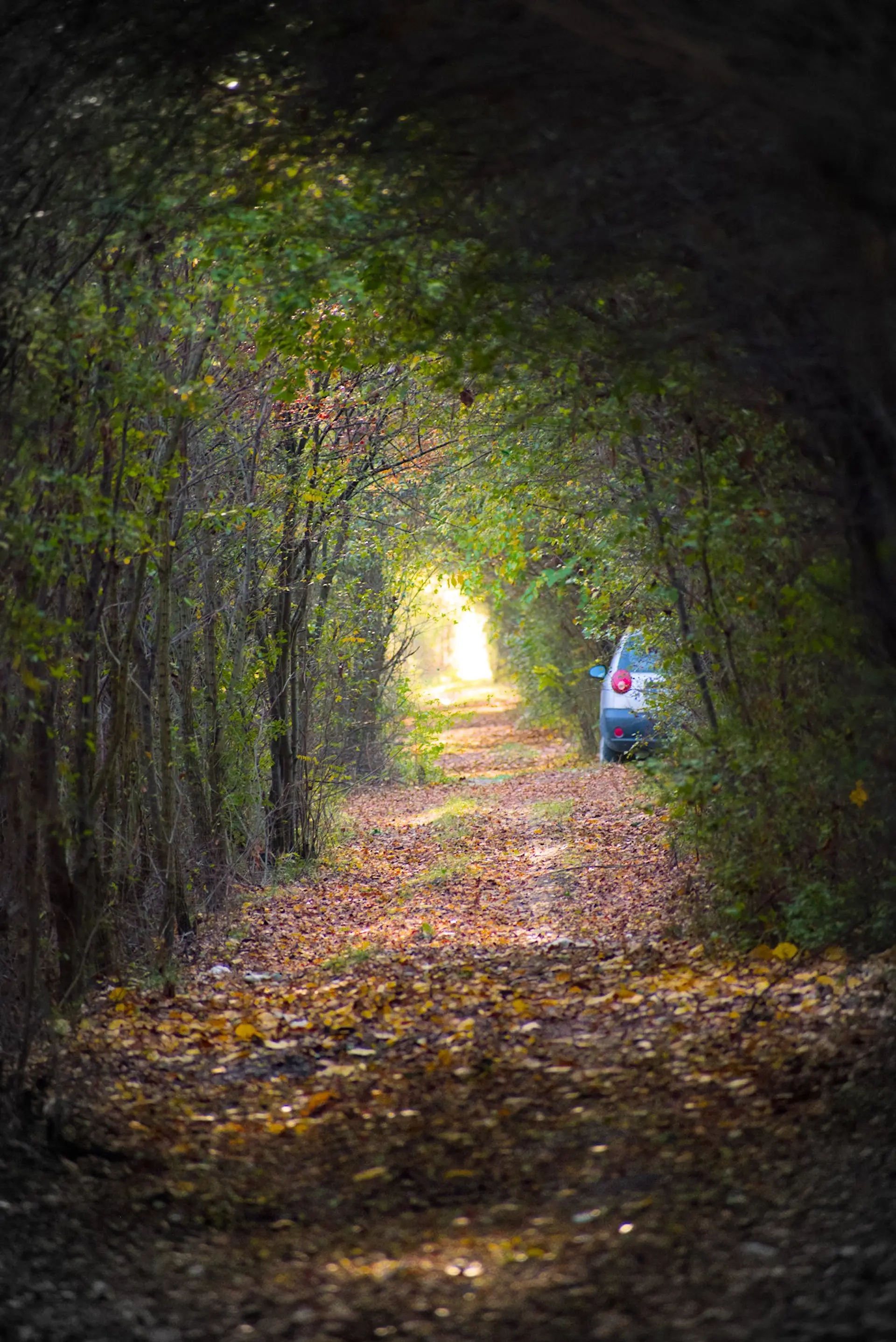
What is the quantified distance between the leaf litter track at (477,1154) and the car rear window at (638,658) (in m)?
1.91

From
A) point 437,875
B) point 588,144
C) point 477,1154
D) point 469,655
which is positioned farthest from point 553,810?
point 469,655

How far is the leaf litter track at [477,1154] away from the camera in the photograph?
3355 millimetres

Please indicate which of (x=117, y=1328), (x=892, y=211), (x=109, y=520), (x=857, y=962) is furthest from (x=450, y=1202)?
(x=892, y=211)

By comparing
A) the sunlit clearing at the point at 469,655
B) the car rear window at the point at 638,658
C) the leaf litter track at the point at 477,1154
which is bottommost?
the leaf litter track at the point at 477,1154

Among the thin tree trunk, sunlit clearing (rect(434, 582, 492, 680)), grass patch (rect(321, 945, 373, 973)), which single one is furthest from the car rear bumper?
sunlit clearing (rect(434, 582, 492, 680))

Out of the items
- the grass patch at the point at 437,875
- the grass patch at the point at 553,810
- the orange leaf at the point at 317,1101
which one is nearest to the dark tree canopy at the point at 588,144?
the orange leaf at the point at 317,1101

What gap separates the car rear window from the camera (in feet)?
29.7

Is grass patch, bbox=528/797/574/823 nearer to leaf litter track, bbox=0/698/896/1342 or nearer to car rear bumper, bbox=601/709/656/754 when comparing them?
car rear bumper, bbox=601/709/656/754

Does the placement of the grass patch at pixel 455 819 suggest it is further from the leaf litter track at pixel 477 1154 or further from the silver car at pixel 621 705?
the leaf litter track at pixel 477 1154

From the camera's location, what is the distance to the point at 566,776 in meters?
18.3

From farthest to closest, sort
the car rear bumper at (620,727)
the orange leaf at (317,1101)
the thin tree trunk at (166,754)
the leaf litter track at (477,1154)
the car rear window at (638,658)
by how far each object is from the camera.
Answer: the car rear bumper at (620,727)
the car rear window at (638,658)
the thin tree trunk at (166,754)
the orange leaf at (317,1101)
the leaf litter track at (477,1154)

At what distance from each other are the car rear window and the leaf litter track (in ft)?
6.27

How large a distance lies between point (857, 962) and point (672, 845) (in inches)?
78.9

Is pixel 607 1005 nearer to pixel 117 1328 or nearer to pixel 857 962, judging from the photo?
pixel 857 962
